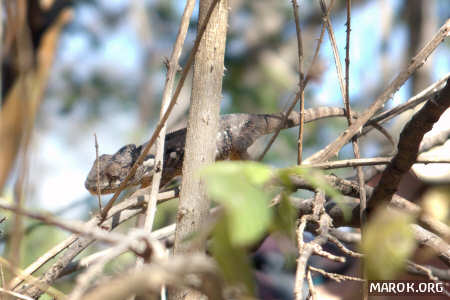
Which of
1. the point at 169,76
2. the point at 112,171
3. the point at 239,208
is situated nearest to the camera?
the point at 239,208

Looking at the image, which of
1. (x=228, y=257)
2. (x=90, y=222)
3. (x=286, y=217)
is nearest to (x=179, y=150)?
(x=90, y=222)

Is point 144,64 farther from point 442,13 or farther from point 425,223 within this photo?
point 425,223

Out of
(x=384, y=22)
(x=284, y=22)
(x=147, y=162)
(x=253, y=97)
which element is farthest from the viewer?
(x=284, y=22)

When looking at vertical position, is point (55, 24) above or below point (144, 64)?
below

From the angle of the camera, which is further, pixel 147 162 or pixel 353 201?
pixel 147 162

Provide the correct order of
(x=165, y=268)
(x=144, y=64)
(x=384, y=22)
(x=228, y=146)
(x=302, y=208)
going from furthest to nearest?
(x=144, y=64) < (x=384, y=22) < (x=228, y=146) < (x=302, y=208) < (x=165, y=268)

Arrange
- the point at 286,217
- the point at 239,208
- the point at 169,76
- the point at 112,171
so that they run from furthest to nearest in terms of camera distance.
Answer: the point at 112,171, the point at 169,76, the point at 286,217, the point at 239,208

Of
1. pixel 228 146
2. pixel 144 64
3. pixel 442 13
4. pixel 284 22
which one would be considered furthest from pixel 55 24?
pixel 442 13

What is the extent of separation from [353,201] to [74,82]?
790 centimetres

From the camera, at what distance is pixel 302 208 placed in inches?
72.1

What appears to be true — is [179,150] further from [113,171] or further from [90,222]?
[90,222]

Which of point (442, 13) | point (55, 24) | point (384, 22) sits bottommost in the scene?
point (55, 24)

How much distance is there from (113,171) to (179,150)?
627 millimetres

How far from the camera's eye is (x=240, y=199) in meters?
Answer: 0.58
